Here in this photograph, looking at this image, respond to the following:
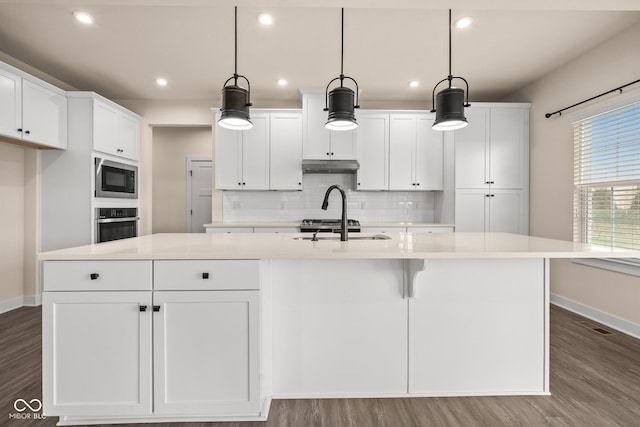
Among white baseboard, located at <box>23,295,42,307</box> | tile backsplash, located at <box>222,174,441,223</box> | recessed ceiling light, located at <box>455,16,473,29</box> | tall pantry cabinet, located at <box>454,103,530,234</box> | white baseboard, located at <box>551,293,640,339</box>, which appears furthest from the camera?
tile backsplash, located at <box>222,174,441,223</box>

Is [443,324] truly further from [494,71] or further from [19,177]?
[19,177]

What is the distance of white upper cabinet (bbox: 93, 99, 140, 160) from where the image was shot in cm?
370

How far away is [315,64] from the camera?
11.6 ft

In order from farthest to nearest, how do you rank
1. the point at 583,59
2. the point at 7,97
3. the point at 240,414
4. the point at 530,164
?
the point at 530,164 < the point at 583,59 < the point at 7,97 < the point at 240,414

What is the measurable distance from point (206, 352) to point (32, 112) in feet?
10.4

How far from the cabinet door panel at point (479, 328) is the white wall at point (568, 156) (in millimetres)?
1696

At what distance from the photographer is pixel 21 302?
12.0 feet

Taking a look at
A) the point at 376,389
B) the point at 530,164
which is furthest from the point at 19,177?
the point at 530,164

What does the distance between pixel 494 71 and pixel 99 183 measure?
4.64 m

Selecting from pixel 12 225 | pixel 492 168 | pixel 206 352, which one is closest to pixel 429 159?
pixel 492 168

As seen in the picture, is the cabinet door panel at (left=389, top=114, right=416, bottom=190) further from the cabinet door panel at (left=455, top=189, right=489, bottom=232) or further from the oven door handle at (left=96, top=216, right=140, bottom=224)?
the oven door handle at (left=96, top=216, right=140, bottom=224)

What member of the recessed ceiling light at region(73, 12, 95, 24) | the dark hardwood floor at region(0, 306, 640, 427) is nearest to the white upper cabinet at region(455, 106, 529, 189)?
the dark hardwood floor at region(0, 306, 640, 427)

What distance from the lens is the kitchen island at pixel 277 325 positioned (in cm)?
158

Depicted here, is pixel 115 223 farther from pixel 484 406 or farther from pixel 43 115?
pixel 484 406
